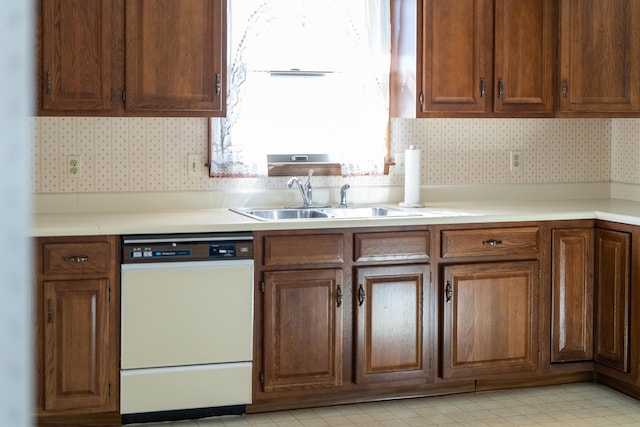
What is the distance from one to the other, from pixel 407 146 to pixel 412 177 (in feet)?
0.84

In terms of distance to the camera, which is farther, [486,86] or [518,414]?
[486,86]

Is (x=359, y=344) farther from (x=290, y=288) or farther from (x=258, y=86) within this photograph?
(x=258, y=86)

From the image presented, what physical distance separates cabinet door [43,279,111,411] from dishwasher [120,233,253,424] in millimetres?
79

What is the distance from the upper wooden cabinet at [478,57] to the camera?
402 centimetres

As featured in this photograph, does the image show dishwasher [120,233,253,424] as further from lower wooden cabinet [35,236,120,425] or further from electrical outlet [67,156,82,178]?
electrical outlet [67,156,82,178]

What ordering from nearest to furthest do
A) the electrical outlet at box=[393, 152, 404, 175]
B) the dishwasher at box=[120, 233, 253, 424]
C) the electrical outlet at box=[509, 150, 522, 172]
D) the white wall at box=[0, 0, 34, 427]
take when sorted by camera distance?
the white wall at box=[0, 0, 34, 427] → the dishwasher at box=[120, 233, 253, 424] → the electrical outlet at box=[393, 152, 404, 175] → the electrical outlet at box=[509, 150, 522, 172]

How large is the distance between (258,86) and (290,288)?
1.06 metres

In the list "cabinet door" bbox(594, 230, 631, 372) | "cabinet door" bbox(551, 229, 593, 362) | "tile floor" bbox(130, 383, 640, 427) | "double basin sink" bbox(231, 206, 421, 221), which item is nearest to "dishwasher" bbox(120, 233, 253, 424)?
"tile floor" bbox(130, 383, 640, 427)

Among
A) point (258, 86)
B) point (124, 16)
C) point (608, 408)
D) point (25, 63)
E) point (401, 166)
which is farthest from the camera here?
point (401, 166)

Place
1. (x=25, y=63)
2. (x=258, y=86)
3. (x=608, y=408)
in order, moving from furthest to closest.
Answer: (x=258, y=86)
(x=608, y=408)
(x=25, y=63)

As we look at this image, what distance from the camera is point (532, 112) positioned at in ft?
13.7

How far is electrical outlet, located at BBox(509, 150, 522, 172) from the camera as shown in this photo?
14.9 feet

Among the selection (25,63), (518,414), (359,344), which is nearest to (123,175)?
(359,344)

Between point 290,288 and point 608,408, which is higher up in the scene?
point 290,288
